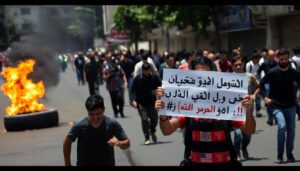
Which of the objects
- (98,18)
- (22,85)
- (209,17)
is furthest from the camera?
(98,18)

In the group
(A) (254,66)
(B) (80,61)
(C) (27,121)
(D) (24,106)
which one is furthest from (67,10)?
(A) (254,66)

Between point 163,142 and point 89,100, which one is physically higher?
point 89,100

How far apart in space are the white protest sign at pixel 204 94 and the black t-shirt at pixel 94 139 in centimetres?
50

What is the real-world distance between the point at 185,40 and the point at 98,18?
54.2 metres

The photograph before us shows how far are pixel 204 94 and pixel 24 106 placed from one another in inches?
382

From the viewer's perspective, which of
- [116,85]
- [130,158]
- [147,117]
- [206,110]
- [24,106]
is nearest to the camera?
[206,110]

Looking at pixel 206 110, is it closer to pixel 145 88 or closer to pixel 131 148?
pixel 131 148

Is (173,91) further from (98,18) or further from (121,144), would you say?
(98,18)

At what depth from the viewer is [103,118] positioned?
17.5 feet

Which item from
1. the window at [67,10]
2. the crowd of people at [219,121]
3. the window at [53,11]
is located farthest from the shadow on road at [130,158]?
the window at [67,10]

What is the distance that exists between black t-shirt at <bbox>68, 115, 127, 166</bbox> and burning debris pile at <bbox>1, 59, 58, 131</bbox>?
855cm

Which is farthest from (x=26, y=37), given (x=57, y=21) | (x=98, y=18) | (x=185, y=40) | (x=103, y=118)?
(x=98, y=18)

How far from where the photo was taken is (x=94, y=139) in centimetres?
529

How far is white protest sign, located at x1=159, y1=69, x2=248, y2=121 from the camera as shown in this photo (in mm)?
5086
